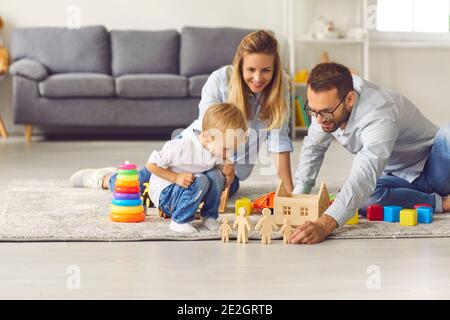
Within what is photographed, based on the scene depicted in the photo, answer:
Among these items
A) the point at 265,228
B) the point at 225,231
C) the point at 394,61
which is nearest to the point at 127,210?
the point at 225,231

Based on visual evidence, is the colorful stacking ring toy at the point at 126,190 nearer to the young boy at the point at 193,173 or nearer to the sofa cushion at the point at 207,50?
the young boy at the point at 193,173

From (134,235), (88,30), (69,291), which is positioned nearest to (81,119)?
(88,30)

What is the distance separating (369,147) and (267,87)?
62cm

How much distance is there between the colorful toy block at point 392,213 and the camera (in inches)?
122

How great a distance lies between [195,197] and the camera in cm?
293

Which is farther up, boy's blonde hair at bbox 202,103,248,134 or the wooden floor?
boy's blonde hair at bbox 202,103,248,134

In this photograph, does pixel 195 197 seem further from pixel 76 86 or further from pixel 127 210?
pixel 76 86

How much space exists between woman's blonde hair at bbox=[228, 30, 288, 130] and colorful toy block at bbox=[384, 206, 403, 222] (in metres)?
0.58

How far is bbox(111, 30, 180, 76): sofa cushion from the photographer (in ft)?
22.3

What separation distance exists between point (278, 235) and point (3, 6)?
4.82 meters

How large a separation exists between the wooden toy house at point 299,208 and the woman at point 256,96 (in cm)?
24

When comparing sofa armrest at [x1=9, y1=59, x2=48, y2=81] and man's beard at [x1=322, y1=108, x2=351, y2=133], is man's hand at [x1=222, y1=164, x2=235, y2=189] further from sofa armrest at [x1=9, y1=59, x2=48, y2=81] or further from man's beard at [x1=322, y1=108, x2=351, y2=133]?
sofa armrest at [x1=9, y1=59, x2=48, y2=81]

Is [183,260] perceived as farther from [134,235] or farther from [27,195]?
[27,195]

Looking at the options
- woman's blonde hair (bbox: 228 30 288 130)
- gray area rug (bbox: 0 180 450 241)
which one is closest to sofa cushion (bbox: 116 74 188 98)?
gray area rug (bbox: 0 180 450 241)
